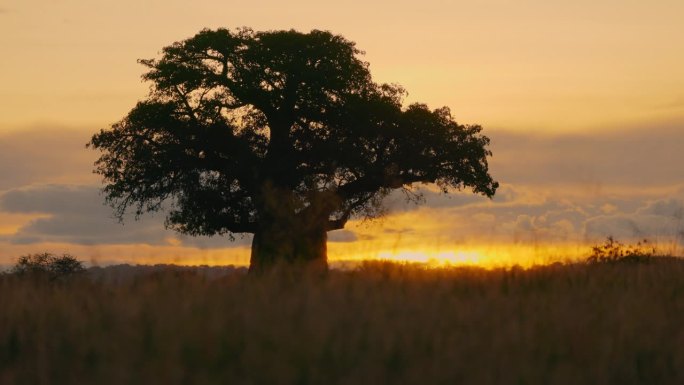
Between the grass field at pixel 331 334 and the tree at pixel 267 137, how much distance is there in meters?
→ 23.3

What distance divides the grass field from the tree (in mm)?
23340

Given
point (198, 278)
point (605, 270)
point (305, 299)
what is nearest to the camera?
point (305, 299)

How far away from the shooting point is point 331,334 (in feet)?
26.6

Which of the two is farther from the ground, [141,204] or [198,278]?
[141,204]

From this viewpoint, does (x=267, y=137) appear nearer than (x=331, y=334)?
No

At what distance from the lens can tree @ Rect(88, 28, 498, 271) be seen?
3450 cm

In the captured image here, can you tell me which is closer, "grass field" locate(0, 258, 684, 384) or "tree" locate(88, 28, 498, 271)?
"grass field" locate(0, 258, 684, 384)

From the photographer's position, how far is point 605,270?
14039mm

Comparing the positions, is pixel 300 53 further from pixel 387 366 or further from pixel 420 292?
pixel 387 366

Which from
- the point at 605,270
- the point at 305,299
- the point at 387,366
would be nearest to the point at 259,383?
the point at 387,366

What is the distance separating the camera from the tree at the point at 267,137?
34.5 m

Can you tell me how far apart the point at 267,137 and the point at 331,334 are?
27827 mm

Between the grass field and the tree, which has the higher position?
the tree

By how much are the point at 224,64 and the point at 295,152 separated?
4243 mm
